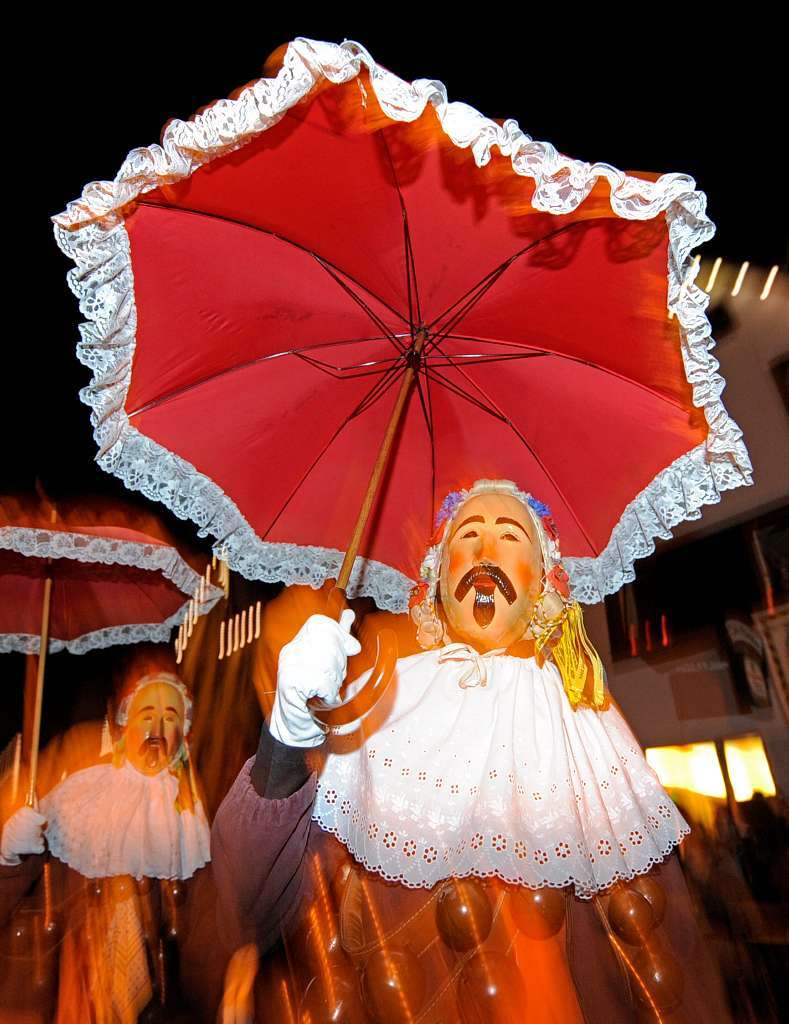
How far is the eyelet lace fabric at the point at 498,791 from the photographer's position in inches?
49.0

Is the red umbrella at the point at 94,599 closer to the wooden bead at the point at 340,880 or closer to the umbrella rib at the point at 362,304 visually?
the umbrella rib at the point at 362,304

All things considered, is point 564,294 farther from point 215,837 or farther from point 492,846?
point 215,837

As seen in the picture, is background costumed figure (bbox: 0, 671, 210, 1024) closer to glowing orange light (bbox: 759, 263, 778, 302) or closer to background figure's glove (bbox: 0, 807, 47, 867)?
background figure's glove (bbox: 0, 807, 47, 867)

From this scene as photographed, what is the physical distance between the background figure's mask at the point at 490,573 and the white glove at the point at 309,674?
0.45 meters

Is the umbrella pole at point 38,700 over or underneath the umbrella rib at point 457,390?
underneath

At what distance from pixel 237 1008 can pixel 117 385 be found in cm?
139

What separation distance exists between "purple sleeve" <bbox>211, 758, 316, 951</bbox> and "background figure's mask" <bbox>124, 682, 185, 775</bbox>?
6.31 ft

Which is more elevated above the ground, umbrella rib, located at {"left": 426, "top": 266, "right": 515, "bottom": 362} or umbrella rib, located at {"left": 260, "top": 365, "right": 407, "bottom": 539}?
umbrella rib, located at {"left": 426, "top": 266, "right": 515, "bottom": 362}

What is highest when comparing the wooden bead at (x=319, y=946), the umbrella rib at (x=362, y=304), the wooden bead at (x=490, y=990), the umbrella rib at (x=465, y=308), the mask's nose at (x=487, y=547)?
the umbrella rib at (x=362, y=304)

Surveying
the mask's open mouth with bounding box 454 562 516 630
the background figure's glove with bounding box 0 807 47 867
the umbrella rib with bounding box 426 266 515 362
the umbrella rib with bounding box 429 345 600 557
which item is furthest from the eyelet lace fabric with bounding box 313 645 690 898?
the background figure's glove with bounding box 0 807 47 867

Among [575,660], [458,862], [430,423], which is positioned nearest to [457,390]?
[430,423]

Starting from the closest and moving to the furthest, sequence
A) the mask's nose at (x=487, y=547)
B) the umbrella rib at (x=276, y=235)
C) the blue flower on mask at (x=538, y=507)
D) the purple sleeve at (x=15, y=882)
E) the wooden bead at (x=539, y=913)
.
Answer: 1. the wooden bead at (x=539, y=913)
2. the umbrella rib at (x=276, y=235)
3. the mask's nose at (x=487, y=547)
4. the blue flower on mask at (x=538, y=507)
5. the purple sleeve at (x=15, y=882)

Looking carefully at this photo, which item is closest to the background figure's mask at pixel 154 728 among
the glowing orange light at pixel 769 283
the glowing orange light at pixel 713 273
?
the glowing orange light at pixel 713 273

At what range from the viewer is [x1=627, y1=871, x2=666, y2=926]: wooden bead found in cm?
131
